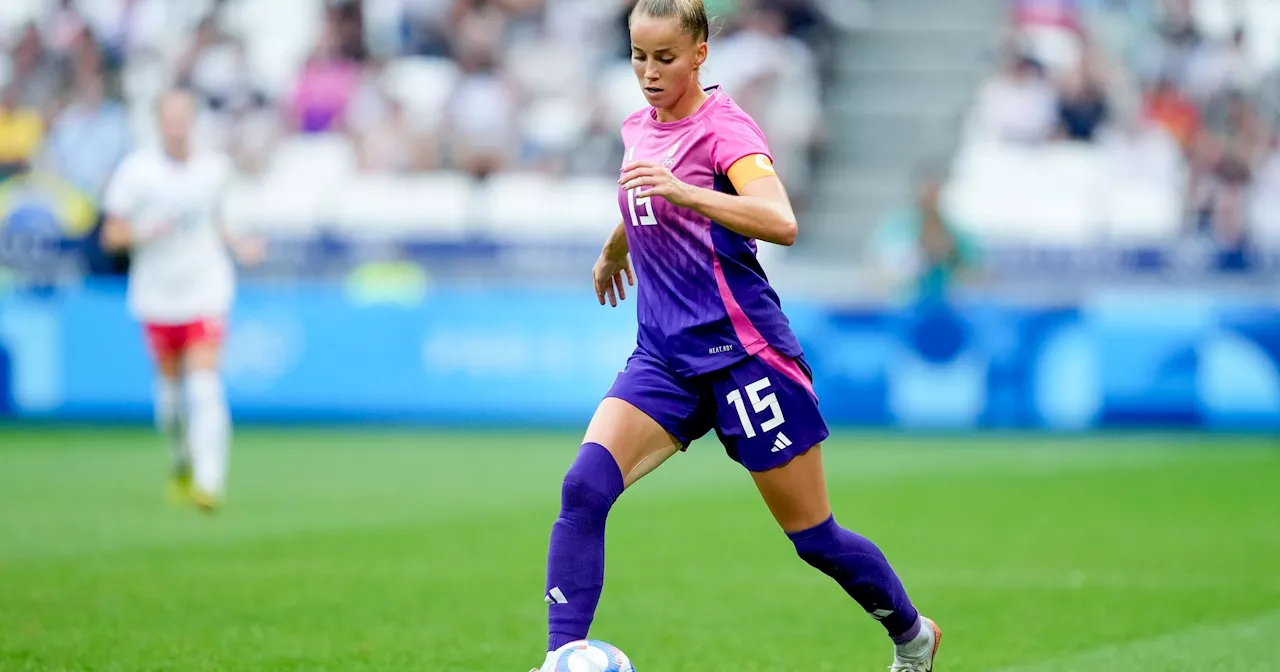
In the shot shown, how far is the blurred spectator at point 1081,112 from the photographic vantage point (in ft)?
67.9

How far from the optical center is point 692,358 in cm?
575

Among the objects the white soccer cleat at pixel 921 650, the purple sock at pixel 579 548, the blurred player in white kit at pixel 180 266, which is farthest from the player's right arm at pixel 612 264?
the blurred player in white kit at pixel 180 266

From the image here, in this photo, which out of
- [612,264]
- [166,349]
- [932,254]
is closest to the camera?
[612,264]

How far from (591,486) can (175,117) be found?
23.9 ft

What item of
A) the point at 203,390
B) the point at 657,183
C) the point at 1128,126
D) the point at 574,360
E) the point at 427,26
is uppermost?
the point at 657,183

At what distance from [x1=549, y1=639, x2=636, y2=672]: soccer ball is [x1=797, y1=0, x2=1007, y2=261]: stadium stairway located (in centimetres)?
1590

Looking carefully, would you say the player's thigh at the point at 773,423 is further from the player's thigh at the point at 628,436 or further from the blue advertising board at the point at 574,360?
the blue advertising board at the point at 574,360

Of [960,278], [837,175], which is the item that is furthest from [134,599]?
[837,175]

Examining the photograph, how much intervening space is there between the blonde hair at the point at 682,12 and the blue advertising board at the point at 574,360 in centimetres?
1181

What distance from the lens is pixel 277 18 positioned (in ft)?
74.0

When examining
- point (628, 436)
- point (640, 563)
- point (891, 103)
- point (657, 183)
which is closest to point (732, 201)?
point (657, 183)

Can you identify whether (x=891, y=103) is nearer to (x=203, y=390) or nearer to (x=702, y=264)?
(x=203, y=390)

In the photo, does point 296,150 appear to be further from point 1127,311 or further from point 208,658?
point 208,658

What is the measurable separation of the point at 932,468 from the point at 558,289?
194 inches
